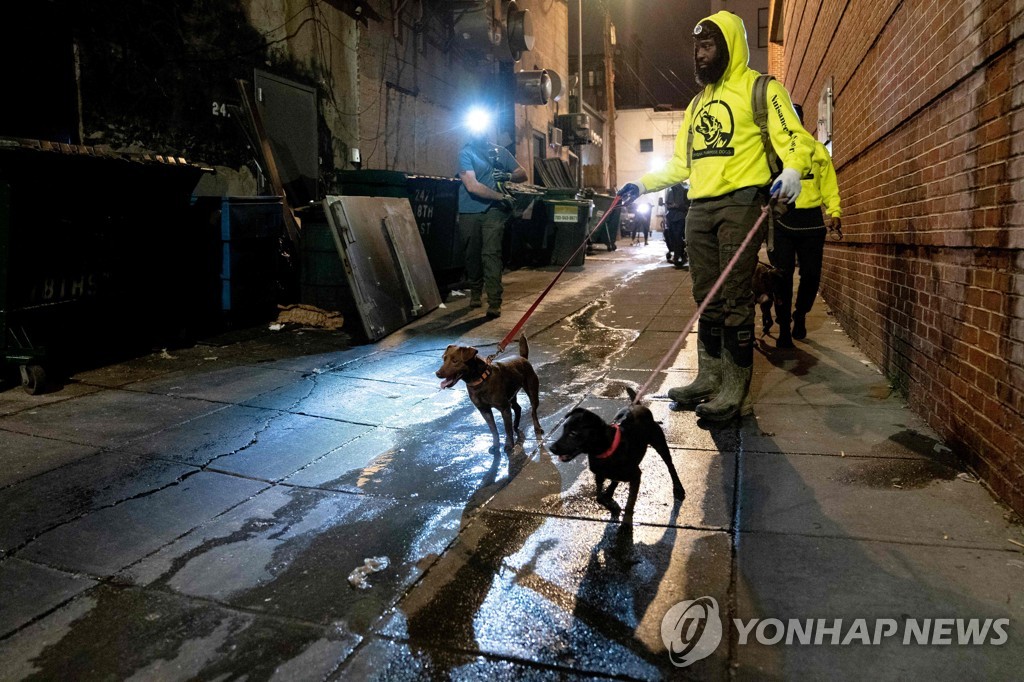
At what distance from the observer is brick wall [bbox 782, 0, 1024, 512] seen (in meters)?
2.80

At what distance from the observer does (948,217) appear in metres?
3.52

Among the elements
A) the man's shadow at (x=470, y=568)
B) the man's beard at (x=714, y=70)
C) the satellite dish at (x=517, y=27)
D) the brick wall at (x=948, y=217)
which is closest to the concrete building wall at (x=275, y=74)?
the satellite dish at (x=517, y=27)

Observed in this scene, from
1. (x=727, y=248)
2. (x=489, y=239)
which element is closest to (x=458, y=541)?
(x=727, y=248)

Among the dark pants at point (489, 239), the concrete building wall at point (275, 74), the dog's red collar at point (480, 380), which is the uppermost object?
the concrete building wall at point (275, 74)

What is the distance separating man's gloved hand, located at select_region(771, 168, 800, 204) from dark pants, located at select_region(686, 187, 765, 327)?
10.6 inches

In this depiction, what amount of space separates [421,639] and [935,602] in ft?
5.22

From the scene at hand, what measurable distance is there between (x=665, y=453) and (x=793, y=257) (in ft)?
12.5

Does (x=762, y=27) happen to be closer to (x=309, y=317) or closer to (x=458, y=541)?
(x=309, y=317)

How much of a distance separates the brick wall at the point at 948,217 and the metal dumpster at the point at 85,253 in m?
5.52

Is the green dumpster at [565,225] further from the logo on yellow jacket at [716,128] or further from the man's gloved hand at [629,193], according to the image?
the logo on yellow jacket at [716,128]

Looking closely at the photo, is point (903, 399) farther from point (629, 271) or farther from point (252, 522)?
point (629, 271)

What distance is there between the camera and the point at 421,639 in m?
2.10

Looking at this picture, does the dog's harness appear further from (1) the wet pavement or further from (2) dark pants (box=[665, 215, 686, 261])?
(2) dark pants (box=[665, 215, 686, 261])

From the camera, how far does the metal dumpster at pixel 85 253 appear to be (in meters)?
4.84
